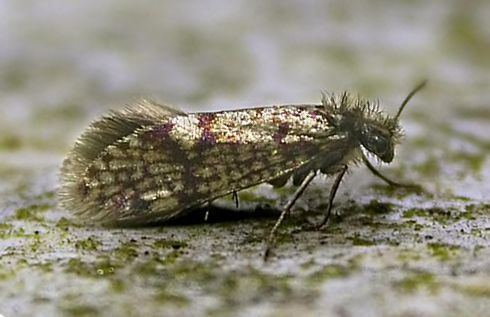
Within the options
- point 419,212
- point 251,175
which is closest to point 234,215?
point 251,175

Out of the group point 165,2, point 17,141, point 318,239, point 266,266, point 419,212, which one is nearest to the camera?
point 266,266

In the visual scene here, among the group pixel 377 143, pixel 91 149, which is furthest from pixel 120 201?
pixel 377 143

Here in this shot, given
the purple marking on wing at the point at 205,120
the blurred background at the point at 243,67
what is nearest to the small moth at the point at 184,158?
the purple marking on wing at the point at 205,120

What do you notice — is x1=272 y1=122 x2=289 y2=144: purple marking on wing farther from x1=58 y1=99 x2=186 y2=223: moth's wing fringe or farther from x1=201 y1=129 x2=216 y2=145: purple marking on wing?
x1=58 y1=99 x2=186 y2=223: moth's wing fringe

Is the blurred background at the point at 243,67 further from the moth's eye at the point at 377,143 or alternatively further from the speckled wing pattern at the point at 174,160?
the speckled wing pattern at the point at 174,160

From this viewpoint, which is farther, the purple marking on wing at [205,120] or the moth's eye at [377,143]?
the moth's eye at [377,143]

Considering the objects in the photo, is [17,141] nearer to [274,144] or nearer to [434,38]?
[274,144]

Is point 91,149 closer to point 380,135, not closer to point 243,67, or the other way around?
point 380,135
